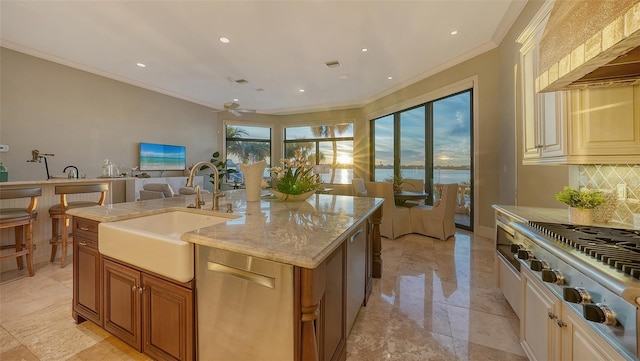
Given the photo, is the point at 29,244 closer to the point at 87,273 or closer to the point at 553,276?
the point at 87,273

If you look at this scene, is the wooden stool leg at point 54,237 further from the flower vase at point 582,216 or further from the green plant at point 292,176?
the flower vase at point 582,216

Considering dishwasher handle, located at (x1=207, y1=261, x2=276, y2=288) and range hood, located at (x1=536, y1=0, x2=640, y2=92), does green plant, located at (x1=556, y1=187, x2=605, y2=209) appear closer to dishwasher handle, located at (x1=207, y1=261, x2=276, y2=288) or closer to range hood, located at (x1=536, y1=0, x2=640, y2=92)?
range hood, located at (x1=536, y1=0, x2=640, y2=92)

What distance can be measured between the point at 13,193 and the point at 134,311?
87.7 inches

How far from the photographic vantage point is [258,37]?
11.8 feet

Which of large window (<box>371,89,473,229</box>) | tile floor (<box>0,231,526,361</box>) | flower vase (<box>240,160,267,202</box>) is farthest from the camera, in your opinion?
large window (<box>371,89,473,229</box>)

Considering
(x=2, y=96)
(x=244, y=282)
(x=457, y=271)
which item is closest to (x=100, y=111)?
(x=2, y=96)

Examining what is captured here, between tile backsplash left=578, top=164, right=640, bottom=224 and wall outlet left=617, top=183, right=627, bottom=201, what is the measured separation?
0.5 inches

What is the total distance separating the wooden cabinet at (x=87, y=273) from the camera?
1625 millimetres

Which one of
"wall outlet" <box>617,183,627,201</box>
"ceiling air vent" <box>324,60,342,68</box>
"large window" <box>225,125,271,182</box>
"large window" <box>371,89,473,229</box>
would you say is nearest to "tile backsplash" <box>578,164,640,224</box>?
"wall outlet" <box>617,183,627,201</box>

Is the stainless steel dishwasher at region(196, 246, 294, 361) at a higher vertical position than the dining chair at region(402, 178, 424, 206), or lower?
lower

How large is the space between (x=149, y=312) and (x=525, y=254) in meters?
2.16

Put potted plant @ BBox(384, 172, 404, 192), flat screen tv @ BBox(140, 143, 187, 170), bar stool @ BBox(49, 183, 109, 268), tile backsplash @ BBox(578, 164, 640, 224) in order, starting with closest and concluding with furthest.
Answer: tile backsplash @ BBox(578, 164, 640, 224) → bar stool @ BBox(49, 183, 109, 268) → potted plant @ BBox(384, 172, 404, 192) → flat screen tv @ BBox(140, 143, 187, 170)

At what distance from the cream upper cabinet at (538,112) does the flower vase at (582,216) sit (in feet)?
1.07

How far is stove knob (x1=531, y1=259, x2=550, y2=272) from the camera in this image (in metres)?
1.16
